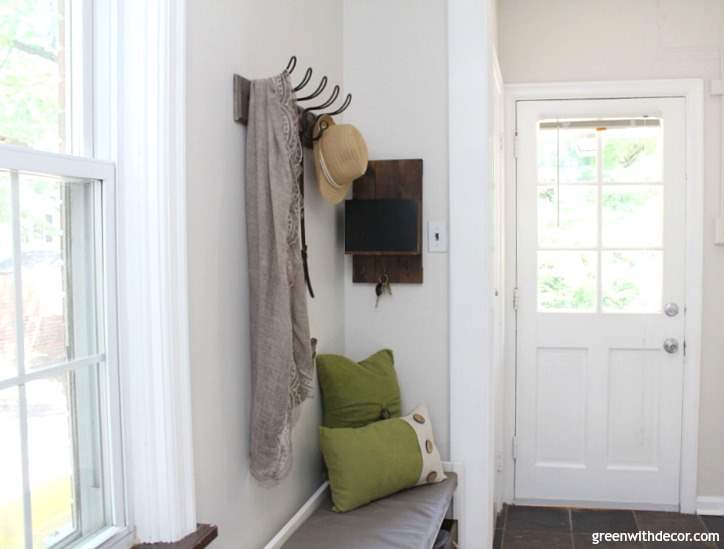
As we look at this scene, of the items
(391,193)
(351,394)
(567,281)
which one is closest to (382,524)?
(351,394)

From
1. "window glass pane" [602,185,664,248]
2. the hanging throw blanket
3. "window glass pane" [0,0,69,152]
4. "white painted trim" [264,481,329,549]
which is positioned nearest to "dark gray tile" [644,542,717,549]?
"window glass pane" [602,185,664,248]

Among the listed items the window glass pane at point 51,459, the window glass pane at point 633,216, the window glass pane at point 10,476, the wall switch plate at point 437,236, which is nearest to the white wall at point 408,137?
the wall switch plate at point 437,236

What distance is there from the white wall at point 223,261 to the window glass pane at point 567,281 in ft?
6.36

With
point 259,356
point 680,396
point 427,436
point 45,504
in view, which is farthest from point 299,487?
point 680,396

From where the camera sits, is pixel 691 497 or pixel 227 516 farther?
pixel 691 497

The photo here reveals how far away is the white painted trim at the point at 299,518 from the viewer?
1967 mm

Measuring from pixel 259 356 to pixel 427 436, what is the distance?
0.90m

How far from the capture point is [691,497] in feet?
11.6

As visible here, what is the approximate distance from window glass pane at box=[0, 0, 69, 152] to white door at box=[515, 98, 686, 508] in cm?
269

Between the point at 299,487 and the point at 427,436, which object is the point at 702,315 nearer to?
the point at 427,436

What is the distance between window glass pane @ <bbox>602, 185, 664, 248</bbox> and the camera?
11.6 feet

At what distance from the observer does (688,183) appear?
11.4 feet

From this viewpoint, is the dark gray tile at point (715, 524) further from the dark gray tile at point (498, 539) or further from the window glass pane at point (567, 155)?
the window glass pane at point (567, 155)

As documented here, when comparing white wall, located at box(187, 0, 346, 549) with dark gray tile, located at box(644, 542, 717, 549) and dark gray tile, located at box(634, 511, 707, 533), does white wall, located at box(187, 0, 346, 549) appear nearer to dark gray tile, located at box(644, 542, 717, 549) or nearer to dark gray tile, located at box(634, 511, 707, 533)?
dark gray tile, located at box(644, 542, 717, 549)
